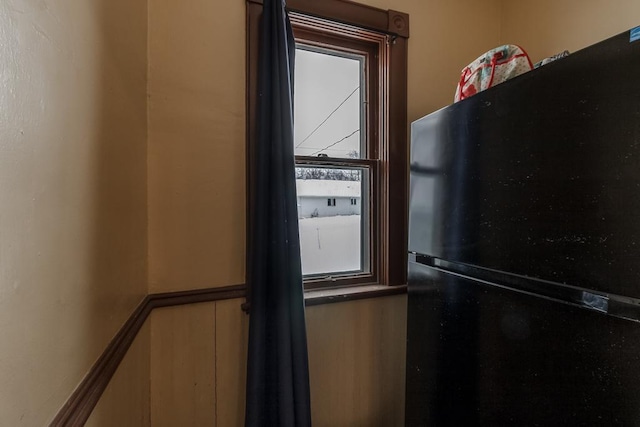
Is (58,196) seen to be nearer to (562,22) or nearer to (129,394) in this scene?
(129,394)

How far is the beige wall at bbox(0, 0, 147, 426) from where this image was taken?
0.39 meters

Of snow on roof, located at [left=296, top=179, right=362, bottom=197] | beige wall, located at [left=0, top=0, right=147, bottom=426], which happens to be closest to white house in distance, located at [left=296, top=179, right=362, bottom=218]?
snow on roof, located at [left=296, top=179, right=362, bottom=197]

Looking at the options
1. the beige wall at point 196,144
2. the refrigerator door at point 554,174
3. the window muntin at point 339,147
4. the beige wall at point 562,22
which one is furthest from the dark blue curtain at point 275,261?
the beige wall at point 562,22

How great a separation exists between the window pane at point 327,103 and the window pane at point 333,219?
11cm

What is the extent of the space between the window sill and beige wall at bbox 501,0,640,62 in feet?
4.33

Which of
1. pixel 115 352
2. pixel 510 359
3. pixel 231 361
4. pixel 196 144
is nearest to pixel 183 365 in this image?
pixel 231 361

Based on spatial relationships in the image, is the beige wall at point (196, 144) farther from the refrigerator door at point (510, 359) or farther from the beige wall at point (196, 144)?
the refrigerator door at point (510, 359)

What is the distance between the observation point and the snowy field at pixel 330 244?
1.39 m

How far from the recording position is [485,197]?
2.68 feet

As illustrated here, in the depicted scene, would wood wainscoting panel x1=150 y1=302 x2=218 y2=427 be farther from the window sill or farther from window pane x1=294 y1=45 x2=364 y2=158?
window pane x1=294 y1=45 x2=364 y2=158

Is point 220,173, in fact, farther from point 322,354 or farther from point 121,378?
point 322,354

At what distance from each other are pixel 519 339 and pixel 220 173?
42.4 inches

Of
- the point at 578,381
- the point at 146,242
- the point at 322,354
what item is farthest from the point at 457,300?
the point at 146,242

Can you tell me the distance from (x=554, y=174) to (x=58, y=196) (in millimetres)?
972
